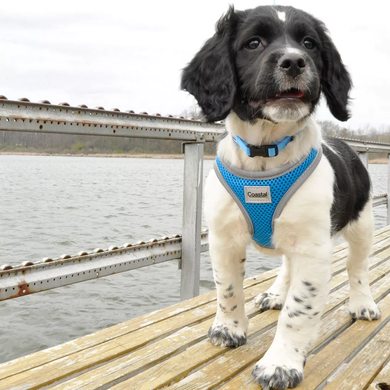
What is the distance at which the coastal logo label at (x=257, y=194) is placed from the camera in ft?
6.47

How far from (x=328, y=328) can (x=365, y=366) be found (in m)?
0.44

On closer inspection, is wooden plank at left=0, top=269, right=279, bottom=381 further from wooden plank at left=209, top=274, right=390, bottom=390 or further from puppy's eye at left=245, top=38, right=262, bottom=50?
puppy's eye at left=245, top=38, right=262, bottom=50

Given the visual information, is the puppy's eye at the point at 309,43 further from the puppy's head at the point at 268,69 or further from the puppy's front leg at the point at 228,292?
the puppy's front leg at the point at 228,292

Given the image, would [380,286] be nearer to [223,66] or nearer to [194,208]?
[194,208]

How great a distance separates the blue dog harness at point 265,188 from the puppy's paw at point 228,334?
1.76ft

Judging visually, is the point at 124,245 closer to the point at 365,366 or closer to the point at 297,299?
the point at 297,299

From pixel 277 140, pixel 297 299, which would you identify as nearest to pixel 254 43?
pixel 277 140

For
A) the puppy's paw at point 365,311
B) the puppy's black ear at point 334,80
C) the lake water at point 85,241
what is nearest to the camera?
the puppy's black ear at point 334,80

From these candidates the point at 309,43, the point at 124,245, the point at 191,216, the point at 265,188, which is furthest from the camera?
the point at 191,216

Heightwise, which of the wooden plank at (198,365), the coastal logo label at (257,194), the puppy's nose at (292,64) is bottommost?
the wooden plank at (198,365)

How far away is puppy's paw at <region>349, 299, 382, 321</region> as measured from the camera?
2621 mm

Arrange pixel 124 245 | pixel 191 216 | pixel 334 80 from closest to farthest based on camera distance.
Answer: pixel 334 80 < pixel 124 245 < pixel 191 216

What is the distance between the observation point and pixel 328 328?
98.7 inches

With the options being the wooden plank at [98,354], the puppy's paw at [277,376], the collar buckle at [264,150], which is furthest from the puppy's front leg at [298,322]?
the wooden plank at [98,354]
